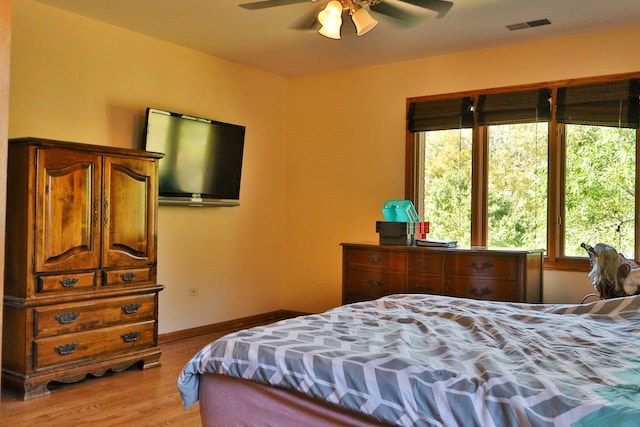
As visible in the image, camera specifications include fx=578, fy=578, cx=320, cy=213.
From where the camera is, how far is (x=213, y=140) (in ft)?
17.2

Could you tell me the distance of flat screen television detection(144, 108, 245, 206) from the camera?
4.79 meters

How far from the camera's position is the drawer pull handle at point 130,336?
158 inches

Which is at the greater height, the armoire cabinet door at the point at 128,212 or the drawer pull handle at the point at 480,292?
the armoire cabinet door at the point at 128,212

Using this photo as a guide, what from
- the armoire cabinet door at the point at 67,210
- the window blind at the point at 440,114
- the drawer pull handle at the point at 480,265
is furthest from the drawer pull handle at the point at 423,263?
the armoire cabinet door at the point at 67,210

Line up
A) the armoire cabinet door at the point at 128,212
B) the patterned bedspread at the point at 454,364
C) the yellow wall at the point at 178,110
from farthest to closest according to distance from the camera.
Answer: the yellow wall at the point at 178,110, the armoire cabinet door at the point at 128,212, the patterned bedspread at the point at 454,364

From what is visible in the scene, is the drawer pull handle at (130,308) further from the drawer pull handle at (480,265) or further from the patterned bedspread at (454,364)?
the drawer pull handle at (480,265)

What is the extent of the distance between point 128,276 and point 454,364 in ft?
9.33

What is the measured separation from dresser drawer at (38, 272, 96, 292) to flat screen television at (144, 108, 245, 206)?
45.4 inches

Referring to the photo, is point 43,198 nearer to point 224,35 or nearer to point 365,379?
point 224,35

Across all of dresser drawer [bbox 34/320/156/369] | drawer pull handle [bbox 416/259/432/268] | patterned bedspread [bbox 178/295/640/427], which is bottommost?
dresser drawer [bbox 34/320/156/369]

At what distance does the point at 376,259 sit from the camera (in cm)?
483

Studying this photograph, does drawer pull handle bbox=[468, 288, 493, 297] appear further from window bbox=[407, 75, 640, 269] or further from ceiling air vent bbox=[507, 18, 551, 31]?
ceiling air vent bbox=[507, 18, 551, 31]

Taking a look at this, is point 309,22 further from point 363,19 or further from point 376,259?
point 376,259

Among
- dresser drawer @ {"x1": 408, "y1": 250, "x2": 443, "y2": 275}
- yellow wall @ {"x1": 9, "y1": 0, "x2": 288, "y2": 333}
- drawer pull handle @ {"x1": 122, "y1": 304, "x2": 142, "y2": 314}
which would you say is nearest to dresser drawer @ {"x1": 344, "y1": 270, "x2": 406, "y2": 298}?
dresser drawer @ {"x1": 408, "y1": 250, "x2": 443, "y2": 275}
